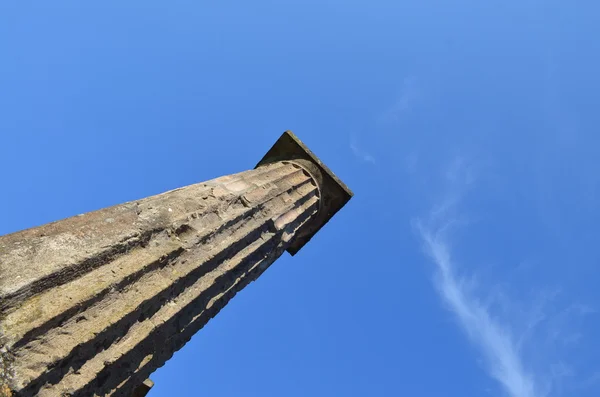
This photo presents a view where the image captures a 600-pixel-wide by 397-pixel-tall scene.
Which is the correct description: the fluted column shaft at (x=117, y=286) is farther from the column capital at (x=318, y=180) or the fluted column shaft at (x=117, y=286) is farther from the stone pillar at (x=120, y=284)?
the column capital at (x=318, y=180)

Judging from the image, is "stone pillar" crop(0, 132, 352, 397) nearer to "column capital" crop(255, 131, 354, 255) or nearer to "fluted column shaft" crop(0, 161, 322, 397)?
"fluted column shaft" crop(0, 161, 322, 397)

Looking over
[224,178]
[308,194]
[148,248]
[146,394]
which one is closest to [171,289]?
[148,248]

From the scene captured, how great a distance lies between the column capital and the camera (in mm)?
13398

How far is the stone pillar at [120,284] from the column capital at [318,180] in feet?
15.3

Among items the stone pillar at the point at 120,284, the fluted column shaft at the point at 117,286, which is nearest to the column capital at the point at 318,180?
the stone pillar at the point at 120,284

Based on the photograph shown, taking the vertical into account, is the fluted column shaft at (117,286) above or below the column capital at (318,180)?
below

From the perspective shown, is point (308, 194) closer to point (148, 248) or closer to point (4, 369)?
point (148, 248)

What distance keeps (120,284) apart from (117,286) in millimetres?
60

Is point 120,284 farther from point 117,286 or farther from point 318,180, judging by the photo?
point 318,180

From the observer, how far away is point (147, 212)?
20.7 feet

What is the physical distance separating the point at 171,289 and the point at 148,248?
56 centimetres

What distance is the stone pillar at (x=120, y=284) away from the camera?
4.09m

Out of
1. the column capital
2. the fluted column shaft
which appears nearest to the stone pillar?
the fluted column shaft

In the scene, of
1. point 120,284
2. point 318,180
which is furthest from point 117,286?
point 318,180
